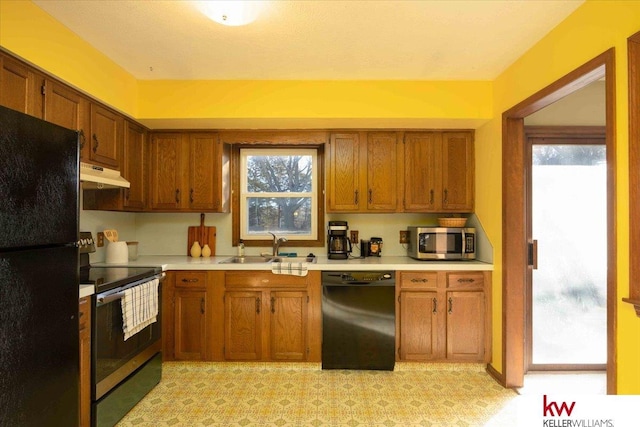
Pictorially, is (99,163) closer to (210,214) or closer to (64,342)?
(210,214)

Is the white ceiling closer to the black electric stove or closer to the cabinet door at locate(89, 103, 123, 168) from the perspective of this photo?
the cabinet door at locate(89, 103, 123, 168)

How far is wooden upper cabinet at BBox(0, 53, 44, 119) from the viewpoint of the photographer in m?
1.78

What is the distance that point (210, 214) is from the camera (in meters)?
3.59

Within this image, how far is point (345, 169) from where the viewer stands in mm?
3234

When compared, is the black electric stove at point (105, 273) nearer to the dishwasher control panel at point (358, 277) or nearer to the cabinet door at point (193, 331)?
the cabinet door at point (193, 331)

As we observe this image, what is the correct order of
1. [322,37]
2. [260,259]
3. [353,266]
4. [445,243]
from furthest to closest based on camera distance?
[260,259] < [445,243] < [353,266] < [322,37]

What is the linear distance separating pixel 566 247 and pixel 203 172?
334cm

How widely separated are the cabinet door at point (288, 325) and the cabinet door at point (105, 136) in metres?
1.71

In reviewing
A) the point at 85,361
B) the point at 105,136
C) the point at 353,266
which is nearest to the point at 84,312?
the point at 85,361

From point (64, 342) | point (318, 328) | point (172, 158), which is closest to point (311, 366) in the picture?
point (318, 328)

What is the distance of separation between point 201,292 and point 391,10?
8.37 ft

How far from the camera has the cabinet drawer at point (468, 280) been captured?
2955 mm

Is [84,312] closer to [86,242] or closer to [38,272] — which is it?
[38,272]

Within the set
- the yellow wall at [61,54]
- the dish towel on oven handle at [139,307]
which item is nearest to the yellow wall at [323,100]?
the yellow wall at [61,54]
